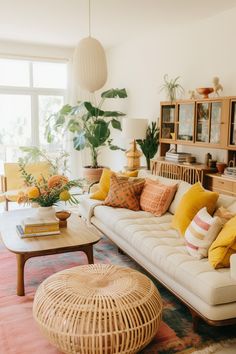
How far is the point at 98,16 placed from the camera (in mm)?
4711

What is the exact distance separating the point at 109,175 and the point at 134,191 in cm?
53

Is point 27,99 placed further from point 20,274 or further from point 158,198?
point 20,274

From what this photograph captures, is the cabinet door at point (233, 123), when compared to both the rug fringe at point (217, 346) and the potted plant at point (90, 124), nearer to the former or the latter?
the rug fringe at point (217, 346)

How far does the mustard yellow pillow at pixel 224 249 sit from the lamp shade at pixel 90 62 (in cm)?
191

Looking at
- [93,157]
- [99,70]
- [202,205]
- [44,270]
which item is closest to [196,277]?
[202,205]

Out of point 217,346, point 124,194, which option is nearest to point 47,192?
point 124,194

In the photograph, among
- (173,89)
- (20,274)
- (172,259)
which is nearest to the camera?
(172,259)

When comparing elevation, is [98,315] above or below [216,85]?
below

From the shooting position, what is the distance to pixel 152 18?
483 cm

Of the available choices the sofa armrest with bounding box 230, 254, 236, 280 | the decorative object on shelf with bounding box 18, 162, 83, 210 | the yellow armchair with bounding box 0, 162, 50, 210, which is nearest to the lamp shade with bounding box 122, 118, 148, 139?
the yellow armchair with bounding box 0, 162, 50, 210

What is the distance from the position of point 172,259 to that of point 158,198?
1.27 metres

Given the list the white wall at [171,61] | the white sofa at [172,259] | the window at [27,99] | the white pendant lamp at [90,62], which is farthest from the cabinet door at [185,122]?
the window at [27,99]

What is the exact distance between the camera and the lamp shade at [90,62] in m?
3.41

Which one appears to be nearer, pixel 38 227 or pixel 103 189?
pixel 38 227
